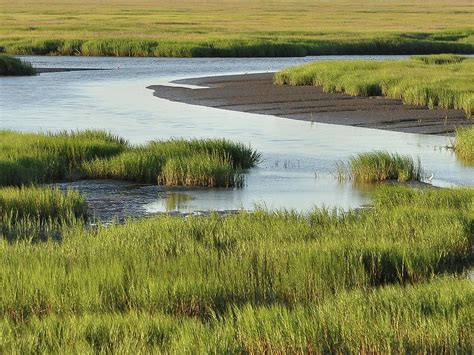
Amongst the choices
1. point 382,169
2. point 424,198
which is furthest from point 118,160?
point 424,198

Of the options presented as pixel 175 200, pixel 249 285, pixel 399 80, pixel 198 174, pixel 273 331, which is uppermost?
pixel 273 331

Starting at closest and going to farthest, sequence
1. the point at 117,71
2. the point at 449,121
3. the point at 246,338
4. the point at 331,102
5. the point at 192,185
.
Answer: the point at 246,338 < the point at 192,185 < the point at 449,121 < the point at 331,102 < the point at 117,71

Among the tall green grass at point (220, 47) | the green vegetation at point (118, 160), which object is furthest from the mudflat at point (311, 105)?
the tall green grass at point (220, 47)

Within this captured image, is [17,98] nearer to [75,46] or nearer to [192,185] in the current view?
[192,185]

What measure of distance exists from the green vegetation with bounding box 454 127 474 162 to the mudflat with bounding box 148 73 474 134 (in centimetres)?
375

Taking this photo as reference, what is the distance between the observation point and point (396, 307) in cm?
867

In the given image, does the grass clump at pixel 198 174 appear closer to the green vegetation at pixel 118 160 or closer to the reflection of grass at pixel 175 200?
the green vegetation at pixel 118 160

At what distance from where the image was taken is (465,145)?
70.5 feet

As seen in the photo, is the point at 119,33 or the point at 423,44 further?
the point at 119,33

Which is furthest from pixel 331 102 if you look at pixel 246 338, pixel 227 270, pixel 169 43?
pixel 169 43

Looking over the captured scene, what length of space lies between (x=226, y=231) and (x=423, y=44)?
54.0m

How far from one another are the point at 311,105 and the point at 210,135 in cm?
834

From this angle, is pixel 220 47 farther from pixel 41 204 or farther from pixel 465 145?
pixel 41 204

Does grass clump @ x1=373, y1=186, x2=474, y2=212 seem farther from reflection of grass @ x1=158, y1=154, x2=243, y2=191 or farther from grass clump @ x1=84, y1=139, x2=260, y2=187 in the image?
grass clump @ x1=84, y1=139, x2=260, y2=187
